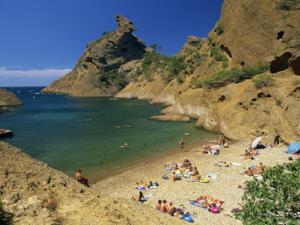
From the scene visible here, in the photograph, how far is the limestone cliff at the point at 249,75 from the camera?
3622cm

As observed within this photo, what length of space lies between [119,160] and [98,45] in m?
145

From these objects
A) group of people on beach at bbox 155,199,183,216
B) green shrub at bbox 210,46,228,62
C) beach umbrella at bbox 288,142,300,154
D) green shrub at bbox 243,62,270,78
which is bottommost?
group of people on beach at bbox 155,199,183,216

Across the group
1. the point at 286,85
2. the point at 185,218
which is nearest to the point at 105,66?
the point at 286,85

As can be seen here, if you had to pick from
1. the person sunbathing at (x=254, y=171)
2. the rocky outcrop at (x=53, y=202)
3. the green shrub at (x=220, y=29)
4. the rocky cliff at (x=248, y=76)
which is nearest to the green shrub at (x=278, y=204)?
the rocky outcrop at (x=53, y=202)

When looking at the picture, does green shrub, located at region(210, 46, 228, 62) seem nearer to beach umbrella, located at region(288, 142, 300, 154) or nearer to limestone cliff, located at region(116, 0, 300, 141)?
limestone cliff, located at region(116, 0, 300, 141)

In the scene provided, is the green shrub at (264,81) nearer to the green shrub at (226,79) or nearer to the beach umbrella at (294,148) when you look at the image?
the green shrub at (226,79)

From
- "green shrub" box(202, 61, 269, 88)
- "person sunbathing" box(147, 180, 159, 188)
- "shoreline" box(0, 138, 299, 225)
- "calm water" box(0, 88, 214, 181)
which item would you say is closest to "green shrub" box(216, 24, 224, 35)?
"green shrub" box(202, 61, 269, 88)

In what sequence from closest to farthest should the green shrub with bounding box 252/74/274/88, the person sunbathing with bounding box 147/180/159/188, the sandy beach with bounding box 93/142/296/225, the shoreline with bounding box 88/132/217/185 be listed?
the sandy beach with bounding box 93/142/296/225
the person sunbathing with bounding box 147/180/159/188
the shoreline with bounding box 88/132/217/185
the green shrub with bounding box 252/74/274/88

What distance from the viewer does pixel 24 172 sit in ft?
40.4

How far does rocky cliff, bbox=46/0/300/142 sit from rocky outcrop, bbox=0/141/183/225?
2573 cm

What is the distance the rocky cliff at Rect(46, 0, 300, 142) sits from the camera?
36281mm

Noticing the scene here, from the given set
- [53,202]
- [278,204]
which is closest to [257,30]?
[278,204]

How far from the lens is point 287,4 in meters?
54.0

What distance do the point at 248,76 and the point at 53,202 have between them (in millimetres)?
45706
